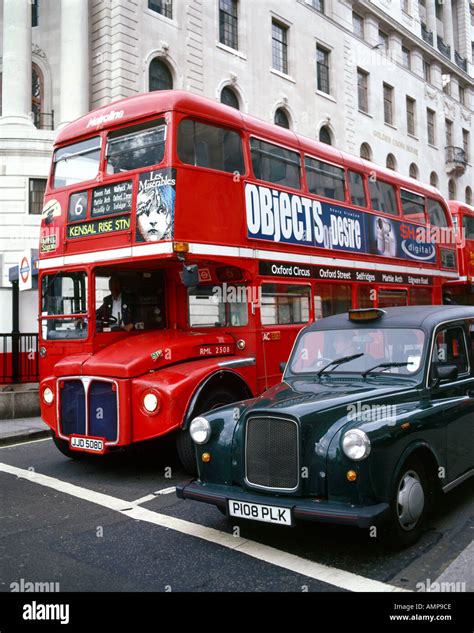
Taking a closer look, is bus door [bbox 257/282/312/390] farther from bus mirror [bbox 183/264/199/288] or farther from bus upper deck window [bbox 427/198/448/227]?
bus upper deck window [bbox 427/198/448/227]

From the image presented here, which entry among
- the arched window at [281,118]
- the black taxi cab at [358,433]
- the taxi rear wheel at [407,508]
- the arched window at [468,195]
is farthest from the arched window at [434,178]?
the taxi rear wheel at [407,508]

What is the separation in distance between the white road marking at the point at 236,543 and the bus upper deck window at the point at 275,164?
4.77 meters

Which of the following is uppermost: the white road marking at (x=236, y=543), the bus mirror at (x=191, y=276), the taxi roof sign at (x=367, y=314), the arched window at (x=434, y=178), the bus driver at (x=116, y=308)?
the arched window at (x=434, y=178)

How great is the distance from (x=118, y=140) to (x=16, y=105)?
43.7 ft

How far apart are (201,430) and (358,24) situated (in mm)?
31945

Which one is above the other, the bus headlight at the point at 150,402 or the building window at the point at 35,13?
the building window at the point at 35,13

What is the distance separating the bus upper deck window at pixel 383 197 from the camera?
11.0 meters

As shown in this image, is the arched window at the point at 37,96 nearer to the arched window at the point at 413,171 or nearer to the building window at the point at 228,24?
the building window at the point at 228,24

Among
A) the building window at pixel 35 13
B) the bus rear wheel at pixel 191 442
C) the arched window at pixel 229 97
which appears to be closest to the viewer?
the bus rear wheel at pixel 191 442

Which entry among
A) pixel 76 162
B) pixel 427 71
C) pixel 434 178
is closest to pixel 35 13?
pixel 76 162

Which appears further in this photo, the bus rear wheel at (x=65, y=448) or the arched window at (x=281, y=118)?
the arched window at (x=281, y=118)

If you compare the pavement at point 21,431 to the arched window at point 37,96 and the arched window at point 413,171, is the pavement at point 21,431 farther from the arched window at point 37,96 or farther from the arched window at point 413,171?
the arched window at point 413,171

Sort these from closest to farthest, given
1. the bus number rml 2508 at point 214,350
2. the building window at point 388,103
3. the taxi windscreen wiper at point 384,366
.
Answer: the taxi windscreen wiper at point 384,366, the bus number rml 2508 at point 214,350, the building window at point 388,103
